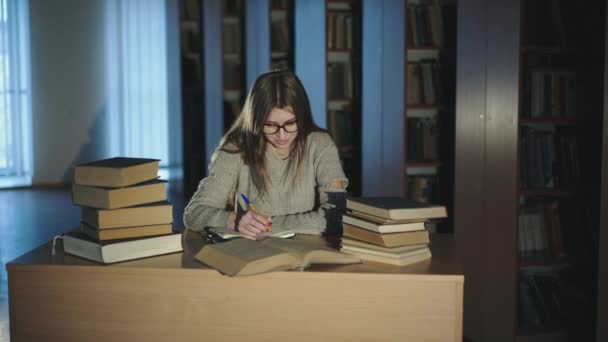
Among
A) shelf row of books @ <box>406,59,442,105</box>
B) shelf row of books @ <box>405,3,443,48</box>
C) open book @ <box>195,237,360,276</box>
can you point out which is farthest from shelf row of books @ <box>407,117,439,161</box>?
open book @ <box>195,237,360,276</box>

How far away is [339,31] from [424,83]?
3.76 ft

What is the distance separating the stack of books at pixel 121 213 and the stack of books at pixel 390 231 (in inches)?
18.8

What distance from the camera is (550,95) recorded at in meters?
3.55

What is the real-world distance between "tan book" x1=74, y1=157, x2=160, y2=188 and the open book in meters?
0.25

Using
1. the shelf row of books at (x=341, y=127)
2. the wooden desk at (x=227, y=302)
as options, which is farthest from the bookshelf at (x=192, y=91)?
the wooden desk at (x=227, y=302)

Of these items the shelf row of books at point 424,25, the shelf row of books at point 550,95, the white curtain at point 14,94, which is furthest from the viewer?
the white curtain at point 14,94

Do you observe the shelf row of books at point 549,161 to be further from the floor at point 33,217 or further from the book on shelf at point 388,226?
the floor at point 33,217

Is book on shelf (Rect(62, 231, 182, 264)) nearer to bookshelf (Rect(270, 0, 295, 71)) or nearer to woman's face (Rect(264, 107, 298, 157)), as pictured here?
woman's face (Rect(264, 107, 298, 157))

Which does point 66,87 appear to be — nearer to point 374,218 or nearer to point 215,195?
point 215,195

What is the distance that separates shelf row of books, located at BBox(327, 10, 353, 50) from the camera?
520 centimetres

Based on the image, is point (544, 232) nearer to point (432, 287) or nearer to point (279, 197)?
point (279, 197)

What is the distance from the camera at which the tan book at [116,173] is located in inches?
68.8

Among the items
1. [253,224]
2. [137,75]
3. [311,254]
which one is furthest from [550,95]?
[137,75]

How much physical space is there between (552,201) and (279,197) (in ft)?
5.40
